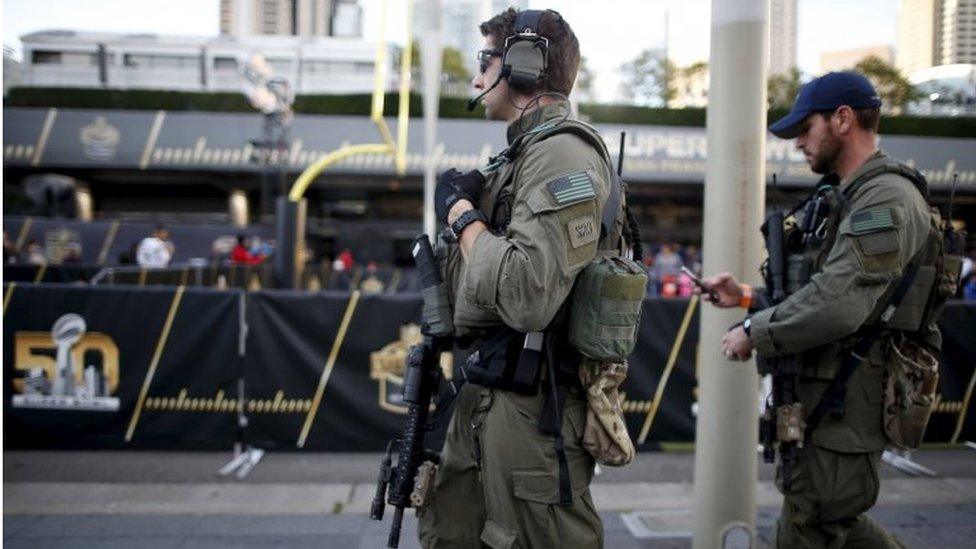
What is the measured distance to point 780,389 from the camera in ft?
8.95

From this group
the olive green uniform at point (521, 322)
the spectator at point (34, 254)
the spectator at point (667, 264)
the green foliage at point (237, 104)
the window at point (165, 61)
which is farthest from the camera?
the window at point (165, 61)

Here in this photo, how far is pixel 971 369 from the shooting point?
238 inches

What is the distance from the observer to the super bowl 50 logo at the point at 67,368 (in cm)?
578

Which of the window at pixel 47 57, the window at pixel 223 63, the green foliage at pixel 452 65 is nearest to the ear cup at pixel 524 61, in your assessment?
the green foliage at pixel 452 65

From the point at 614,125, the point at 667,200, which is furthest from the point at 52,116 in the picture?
the point at 667,200

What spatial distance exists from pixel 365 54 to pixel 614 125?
95.4 ft

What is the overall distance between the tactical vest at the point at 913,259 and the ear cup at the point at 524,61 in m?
1.31

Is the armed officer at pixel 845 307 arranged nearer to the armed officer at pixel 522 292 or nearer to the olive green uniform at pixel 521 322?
the armed officer at pixel 522 292

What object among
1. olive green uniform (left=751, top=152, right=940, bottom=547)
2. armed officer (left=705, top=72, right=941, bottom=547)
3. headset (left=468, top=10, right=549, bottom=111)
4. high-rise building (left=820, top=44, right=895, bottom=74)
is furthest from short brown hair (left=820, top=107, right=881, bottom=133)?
high-rise building (left=820, top=44, right=895, bottom=74)

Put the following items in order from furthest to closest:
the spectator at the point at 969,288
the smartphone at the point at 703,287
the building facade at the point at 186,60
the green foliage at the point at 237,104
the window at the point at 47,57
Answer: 1. the window at the point at 47,57
2. the building facade at the point at 186,60
3. the green foliage at the point at 237,104
4. the spectator at the point at 969,288
5. the smartphone at the point at 703,287

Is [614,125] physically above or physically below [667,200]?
above

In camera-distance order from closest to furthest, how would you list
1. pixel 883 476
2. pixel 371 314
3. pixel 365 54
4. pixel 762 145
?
1. pixel 762 145
2. pixel 883 476
3. pixel 371 314
4. pixel 365 54

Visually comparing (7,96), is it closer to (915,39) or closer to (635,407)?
(635,407)

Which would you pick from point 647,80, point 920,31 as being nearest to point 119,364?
point 920,31
